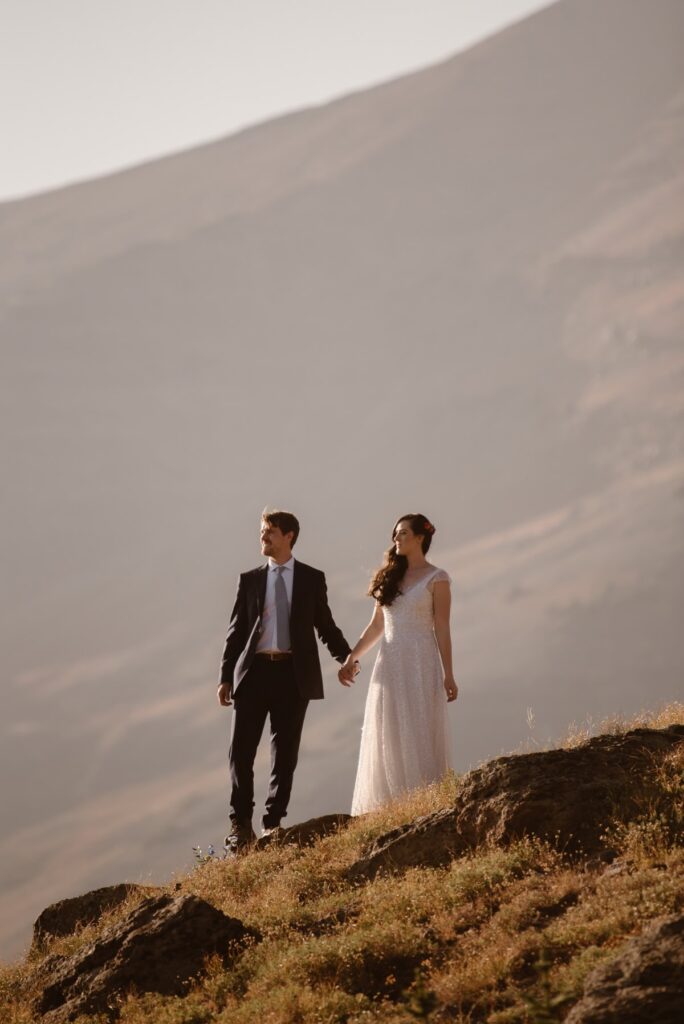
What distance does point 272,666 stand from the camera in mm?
12539

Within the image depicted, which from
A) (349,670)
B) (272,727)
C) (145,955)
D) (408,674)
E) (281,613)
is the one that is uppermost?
(281,613)

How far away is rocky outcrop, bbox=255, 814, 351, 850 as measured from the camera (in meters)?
11.6

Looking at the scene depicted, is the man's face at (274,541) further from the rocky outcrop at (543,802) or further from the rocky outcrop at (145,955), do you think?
the rocky outcrop at (145,955)

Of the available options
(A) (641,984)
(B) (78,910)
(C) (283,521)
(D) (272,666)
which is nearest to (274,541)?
(C) (283,521)

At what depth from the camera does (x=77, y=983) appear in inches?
377

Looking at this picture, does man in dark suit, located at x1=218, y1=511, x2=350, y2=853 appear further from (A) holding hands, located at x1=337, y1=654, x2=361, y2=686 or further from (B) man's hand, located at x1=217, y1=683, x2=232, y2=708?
A: (A) holding hands, located at x1=337, y1=654, x2=361, y2=686

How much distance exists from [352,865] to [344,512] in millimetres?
173258

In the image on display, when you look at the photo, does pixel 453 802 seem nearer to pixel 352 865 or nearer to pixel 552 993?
pixel 352 865

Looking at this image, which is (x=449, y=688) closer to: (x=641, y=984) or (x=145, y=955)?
(x=145, y=955)

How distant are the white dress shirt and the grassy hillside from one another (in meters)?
2.65

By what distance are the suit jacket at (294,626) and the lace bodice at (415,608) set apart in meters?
0.52

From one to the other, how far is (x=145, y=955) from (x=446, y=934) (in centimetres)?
203

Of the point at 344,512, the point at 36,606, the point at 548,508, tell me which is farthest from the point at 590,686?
the point at 36,606

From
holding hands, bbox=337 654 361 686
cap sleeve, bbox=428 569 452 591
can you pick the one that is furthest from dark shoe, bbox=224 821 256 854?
cap sleeve, bbox=428 569 452 591
